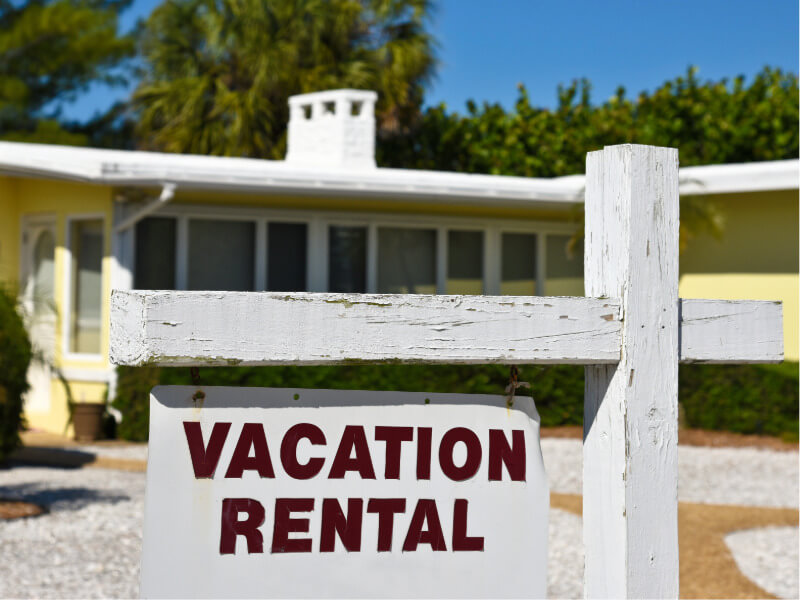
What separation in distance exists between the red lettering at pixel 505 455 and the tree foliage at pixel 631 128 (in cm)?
1737

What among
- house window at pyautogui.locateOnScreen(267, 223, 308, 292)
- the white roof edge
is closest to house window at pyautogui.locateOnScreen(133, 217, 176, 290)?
the white roof edge

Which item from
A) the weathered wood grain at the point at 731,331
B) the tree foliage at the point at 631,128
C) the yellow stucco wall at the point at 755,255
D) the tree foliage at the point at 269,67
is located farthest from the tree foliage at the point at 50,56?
the weathered wood grain at the point at 731,331

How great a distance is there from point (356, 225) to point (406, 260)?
31.3 inches

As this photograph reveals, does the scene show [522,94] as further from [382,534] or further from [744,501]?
[382,534]

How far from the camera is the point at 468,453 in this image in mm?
2092

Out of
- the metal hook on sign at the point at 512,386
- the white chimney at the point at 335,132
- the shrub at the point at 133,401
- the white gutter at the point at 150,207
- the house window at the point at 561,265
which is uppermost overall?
the white chimney at the point at 335,132

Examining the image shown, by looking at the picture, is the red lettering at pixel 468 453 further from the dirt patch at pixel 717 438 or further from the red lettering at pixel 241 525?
the dirt patch at pixel 717 438

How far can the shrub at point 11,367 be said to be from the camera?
26.2ft

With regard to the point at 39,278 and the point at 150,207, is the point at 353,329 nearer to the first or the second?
the point at 150,207

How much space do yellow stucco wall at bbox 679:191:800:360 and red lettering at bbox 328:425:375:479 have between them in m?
11.5

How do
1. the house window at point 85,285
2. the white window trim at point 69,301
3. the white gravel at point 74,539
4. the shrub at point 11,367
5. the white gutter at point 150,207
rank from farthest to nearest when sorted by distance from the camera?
the house window at point 85,285 < the white window trim at point 69,301 < the white gutter at point 150,207 < the shrub at point 11,367 < the white gravel at point 74,539

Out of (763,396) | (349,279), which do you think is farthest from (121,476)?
(763,396)

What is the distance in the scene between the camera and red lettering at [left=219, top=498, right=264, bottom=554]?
1.97 meters

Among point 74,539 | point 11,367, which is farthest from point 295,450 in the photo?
A: point 11,367
